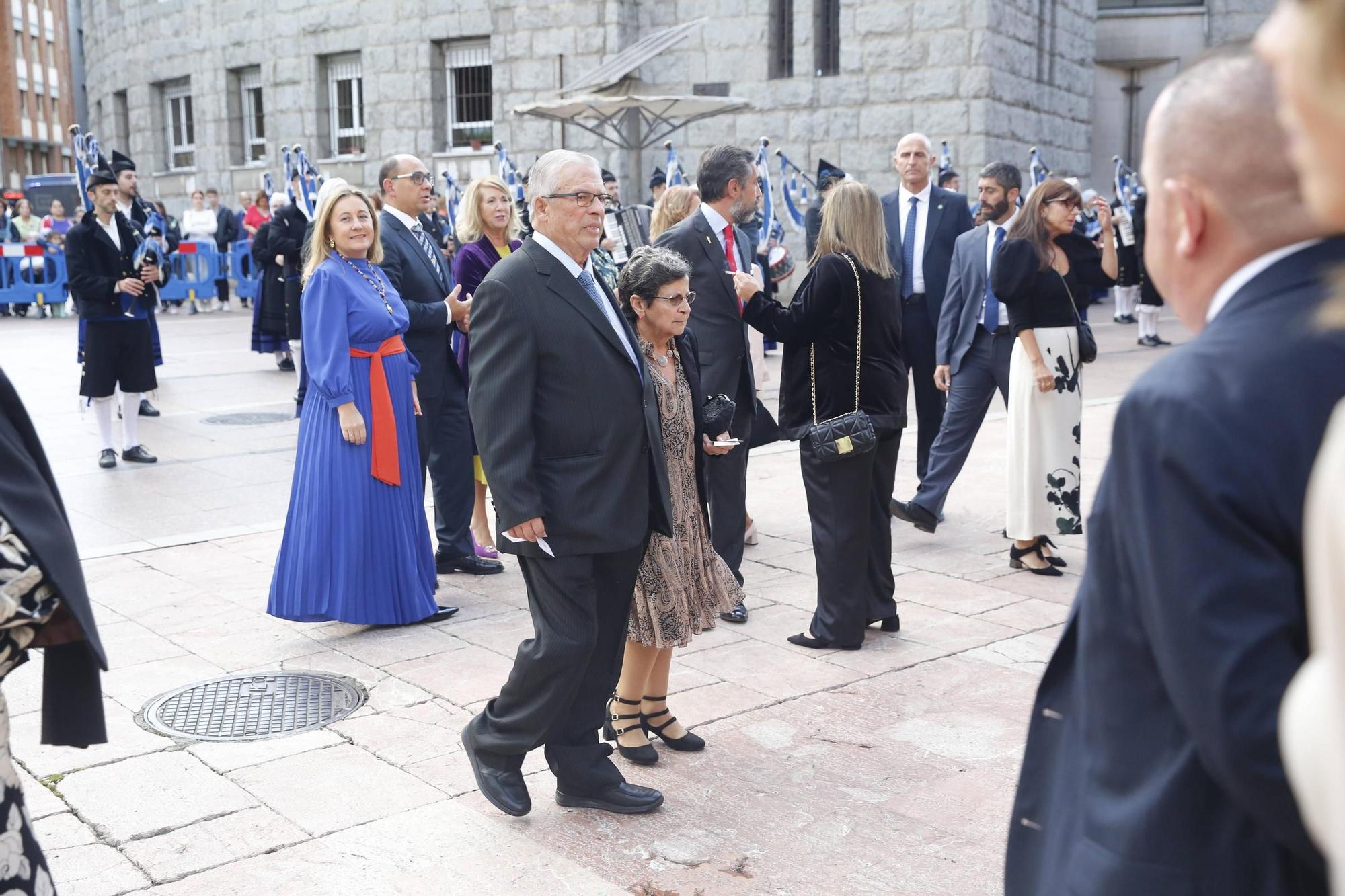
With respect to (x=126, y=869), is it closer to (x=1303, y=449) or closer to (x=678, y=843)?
(x=678, y=843)

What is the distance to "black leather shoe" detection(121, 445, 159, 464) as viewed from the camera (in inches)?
391

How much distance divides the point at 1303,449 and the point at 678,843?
109 inches

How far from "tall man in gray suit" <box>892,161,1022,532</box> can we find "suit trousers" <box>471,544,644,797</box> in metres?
3.85

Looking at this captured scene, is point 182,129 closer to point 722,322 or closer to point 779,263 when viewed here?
point 722,322

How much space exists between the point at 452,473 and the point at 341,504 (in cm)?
117

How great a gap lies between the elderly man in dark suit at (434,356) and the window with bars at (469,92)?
17022 mm

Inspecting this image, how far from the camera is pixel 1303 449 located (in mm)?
1439

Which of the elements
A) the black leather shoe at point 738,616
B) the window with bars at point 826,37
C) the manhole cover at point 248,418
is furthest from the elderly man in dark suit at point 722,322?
the window with bars at point 826,37

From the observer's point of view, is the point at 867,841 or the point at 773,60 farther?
the point at 773,60

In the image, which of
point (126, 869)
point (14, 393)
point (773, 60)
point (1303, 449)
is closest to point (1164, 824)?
point (1303, 449)

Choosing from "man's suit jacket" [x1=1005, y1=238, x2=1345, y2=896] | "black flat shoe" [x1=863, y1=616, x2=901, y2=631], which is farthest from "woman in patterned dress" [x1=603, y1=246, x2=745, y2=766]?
"man's suit jacket" [x1=1005, y1=238, x2=1345, y2=896]

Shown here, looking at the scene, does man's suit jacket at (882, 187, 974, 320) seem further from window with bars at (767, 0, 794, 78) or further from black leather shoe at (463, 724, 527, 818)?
window with bars at (767, 0, 794, 78)

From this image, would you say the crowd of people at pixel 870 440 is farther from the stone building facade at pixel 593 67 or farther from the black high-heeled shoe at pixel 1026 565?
the stone building facade at pixel 593 67

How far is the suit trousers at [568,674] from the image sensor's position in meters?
3.91
